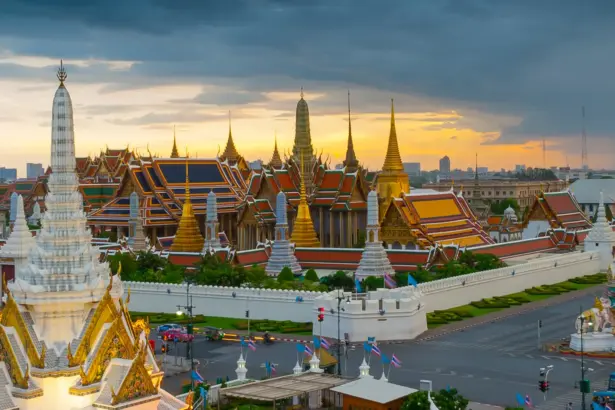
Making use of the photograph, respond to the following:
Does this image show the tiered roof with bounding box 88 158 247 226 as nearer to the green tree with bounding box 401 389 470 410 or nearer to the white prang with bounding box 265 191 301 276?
the white prang with bounding box 265 191 301 276

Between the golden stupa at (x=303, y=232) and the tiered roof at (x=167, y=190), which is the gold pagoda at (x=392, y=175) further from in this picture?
the tiered roof at (x=167, y=190)

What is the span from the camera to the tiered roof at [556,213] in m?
74.4

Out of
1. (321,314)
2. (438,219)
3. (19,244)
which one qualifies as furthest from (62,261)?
(438,219)

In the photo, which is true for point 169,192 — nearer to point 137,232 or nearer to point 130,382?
point 137,232

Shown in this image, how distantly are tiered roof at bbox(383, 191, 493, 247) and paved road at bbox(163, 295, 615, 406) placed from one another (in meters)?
16.8

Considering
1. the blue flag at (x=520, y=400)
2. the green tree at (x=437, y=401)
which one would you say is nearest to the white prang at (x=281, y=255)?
the blue flag at (x=520, y=400)

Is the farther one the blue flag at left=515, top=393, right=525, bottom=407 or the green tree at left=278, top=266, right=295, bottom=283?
the green tree at left=278, top=266, right=295, bottom=283

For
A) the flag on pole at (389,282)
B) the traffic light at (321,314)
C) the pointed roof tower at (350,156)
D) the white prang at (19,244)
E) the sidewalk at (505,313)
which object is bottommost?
the sidewalk at (505,313)

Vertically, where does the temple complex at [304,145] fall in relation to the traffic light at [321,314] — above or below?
above

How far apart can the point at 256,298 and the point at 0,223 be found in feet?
206

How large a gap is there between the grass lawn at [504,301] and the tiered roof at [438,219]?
6.16 meters

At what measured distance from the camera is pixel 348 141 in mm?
85875

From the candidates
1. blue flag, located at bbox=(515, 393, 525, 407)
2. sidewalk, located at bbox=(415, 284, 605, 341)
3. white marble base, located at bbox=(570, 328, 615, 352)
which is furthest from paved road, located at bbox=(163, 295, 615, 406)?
white marble base, located at bbox=(570, 328, 615, 352)

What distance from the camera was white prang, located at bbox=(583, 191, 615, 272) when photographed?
6400 cm
